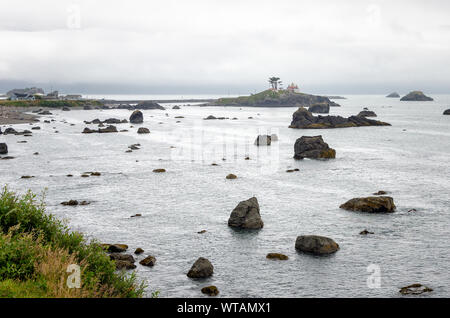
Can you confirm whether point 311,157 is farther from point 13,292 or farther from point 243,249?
point 13,292

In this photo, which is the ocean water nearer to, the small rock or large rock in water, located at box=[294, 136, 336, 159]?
the small rock

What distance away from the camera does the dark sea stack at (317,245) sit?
38844 mm

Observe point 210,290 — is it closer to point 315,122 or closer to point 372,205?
point 372,205

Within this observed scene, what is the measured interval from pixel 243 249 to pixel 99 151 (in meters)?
78.0

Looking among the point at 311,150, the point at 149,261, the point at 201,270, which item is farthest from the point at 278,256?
the point at 311,150

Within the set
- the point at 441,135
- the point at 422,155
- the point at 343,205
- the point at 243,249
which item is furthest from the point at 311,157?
the point at 441,135

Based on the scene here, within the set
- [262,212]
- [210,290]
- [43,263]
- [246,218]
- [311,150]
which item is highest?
[43,263]

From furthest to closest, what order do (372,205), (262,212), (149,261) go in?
(262,212), (372,205), (149,261)

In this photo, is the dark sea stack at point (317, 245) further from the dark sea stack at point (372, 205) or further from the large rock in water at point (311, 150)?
the large rock in water at point (311, 150)

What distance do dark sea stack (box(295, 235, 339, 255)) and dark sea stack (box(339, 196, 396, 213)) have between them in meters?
14.8

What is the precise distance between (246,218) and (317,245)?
9942 millimetres

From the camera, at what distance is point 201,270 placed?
33.7 m

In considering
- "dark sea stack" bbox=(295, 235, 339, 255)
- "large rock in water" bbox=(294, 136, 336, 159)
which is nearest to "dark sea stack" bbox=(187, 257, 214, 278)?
"dark sea stack" bbox=(295, 235, 339, 255)

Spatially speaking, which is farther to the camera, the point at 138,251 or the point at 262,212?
the point at 262,212
